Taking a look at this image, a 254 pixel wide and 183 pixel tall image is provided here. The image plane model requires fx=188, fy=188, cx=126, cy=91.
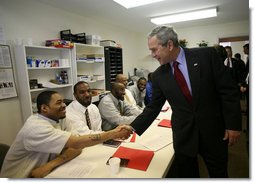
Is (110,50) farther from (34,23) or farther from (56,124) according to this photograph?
(56,124)

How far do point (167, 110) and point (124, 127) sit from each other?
38.4 inches

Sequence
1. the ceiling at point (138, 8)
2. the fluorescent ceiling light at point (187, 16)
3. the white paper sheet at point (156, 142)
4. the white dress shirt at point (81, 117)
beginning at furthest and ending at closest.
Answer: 1. the fluorescent ceiling light at point (187, 16)
2. the ceiling at point (138, 8)
3. the white dress shirt at point (81, 117)
4. the white paper sheet at point (156, 142)

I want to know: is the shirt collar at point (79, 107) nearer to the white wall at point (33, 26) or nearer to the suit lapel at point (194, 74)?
the suit lapel at point (194, 74)

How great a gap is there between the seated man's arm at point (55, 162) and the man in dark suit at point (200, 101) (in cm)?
60

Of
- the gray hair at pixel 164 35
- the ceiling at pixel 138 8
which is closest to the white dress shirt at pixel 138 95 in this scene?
the ceiling at pixel 138 8

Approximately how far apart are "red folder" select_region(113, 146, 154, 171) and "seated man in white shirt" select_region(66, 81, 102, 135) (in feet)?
1.43

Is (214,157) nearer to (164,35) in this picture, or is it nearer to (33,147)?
(164,35)

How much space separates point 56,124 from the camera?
1.21 m

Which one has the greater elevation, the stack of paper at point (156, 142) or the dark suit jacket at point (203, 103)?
the dark suit jacket at point (203, 103)

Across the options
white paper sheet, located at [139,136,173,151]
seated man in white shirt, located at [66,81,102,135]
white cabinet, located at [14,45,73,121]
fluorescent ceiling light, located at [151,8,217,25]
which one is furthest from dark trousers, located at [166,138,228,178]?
fluorescent ceiling light, located at [151,8,217,25]

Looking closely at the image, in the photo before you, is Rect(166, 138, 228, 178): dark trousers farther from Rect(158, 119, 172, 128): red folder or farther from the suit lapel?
Rect(158, 119, 172, 128): red folder

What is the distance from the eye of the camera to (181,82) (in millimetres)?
1002

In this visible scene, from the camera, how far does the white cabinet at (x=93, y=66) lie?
10.2ft

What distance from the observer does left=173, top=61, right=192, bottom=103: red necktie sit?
3.25ft
